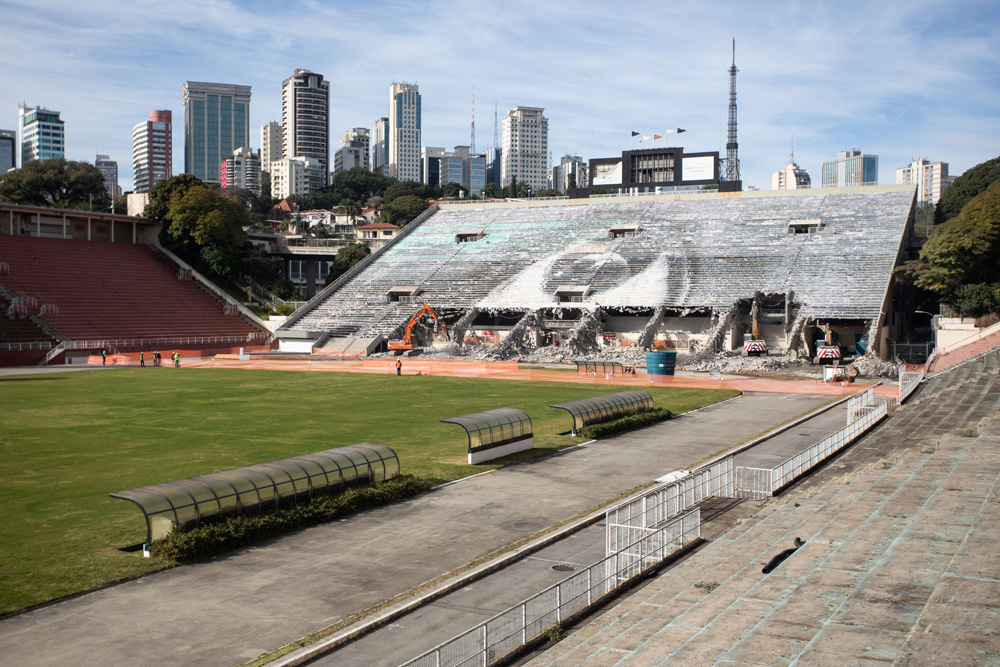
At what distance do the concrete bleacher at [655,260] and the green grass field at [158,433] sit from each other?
23.8 m

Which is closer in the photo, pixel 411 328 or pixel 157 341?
pixel 157 341

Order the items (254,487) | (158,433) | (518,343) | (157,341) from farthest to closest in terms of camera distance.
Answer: (157,341)
(518,343)
(158,433)
(254,487)

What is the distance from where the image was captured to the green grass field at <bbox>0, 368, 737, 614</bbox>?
56.9 ft

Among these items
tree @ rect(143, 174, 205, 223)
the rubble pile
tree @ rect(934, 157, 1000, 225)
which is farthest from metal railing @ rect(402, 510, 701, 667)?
tree @ rect(934, 157, 1000, 225)

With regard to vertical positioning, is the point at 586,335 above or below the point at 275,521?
above

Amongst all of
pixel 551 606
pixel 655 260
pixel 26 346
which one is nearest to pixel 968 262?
pixel 655 260

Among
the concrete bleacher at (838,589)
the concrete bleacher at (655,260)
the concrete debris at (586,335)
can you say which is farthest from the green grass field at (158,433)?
the concrete bleacher at (655,260)

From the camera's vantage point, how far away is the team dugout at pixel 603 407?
32125 millimetres

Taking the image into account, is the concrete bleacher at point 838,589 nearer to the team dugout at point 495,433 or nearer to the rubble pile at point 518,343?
the team dugout at point 495,433

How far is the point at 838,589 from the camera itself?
13078mm

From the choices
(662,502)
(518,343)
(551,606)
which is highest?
(518,343)

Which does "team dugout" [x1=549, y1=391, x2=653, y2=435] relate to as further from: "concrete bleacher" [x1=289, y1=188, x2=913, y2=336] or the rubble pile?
"concrete bleacher" [x1=289, y1=188, x2=913, y2=336]

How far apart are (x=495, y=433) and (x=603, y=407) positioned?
308 inches

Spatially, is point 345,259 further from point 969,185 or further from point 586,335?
point 969,185
